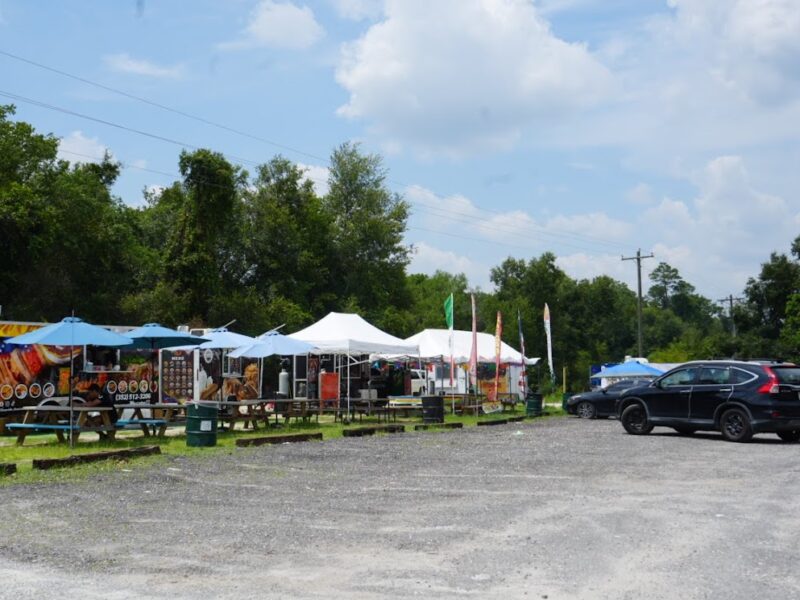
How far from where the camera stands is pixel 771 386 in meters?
18.5

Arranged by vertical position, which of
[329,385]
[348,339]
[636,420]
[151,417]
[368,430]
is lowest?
[368,430]

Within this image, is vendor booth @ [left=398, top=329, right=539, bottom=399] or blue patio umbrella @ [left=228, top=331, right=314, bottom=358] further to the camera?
vendor booth @ [left=398, top=329, right=539, bottom=399]

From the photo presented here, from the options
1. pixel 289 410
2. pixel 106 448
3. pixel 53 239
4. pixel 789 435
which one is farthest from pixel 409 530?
pixel 53 239

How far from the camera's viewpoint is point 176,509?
9.61 m

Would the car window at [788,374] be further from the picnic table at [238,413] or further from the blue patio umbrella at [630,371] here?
the blue patio umbrella at [630,371]

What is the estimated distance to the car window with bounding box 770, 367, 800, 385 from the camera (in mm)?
18719

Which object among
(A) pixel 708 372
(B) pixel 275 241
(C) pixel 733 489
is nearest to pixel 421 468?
(C) pixel 733 489

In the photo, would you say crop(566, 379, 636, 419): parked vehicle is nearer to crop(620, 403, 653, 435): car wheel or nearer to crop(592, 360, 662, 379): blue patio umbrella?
crop(592, 360, 662, 379): blue patio umbrella

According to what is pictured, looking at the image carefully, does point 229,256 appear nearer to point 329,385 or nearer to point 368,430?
point 329,385

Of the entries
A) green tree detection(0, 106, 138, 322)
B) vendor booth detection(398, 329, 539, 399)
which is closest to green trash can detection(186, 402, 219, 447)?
vendor booth detection(398, 329, 539, 399)

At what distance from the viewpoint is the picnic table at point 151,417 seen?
60.4ft

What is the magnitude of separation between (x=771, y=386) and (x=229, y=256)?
39.1 meters

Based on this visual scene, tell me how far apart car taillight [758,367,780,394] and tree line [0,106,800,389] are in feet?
99.0

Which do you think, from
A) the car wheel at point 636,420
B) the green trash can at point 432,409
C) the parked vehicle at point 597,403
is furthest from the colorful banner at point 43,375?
the parked vehicle at point 597,403
